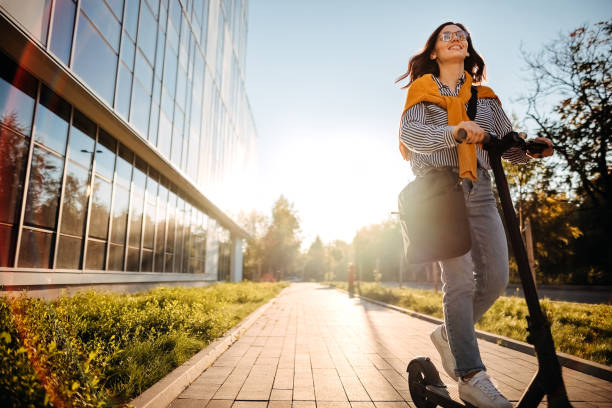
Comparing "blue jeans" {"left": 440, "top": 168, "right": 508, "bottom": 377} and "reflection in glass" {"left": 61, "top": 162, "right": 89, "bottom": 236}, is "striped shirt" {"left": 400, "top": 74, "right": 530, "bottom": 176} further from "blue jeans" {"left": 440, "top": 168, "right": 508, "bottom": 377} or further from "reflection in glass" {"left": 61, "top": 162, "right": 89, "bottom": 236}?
"reflection in glass" {"left": 61, "top": 162, "right": 89, "bottom": 236}

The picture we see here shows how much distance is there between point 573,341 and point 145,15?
522 inches

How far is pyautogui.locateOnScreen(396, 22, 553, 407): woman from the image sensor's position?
1840 millimetres

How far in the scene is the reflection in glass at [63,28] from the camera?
6964 mm

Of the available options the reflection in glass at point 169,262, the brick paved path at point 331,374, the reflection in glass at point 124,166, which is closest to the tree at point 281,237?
the reflection in glass at point 169,262

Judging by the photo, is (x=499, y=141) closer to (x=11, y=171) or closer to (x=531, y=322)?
(x=531, y=322)

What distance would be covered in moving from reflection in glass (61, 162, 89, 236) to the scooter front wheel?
Result: 8.54 m

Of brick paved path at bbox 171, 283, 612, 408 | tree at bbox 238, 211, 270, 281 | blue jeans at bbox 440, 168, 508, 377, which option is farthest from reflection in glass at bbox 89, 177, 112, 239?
tree at bbox 238, 211, 270, 281

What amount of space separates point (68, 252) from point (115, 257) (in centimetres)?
236

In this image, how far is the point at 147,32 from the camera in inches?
455

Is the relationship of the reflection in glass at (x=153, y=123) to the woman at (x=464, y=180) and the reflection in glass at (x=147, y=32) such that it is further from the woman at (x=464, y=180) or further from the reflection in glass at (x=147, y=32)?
the woman at (x=464, y=180)

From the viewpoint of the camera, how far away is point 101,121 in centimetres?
938

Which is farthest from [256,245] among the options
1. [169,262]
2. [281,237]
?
[169,262]

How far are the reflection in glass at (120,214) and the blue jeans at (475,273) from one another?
35.1ft

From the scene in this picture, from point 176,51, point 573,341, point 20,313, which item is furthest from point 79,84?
point 573,341
